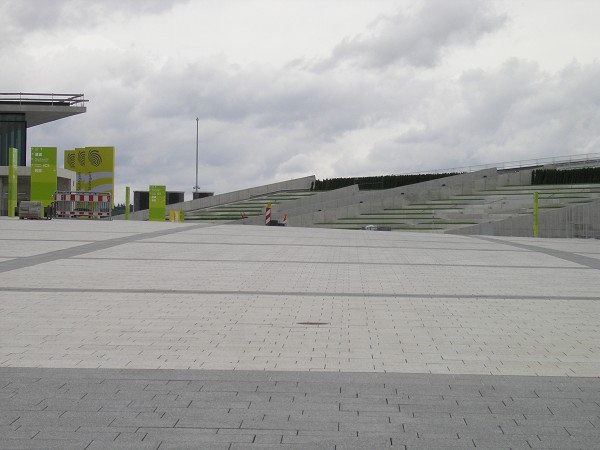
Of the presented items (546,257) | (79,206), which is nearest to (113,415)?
(546,257)

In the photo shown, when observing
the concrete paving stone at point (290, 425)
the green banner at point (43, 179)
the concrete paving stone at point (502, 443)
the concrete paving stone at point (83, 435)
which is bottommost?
the concrete paving stone at point (83, 435)

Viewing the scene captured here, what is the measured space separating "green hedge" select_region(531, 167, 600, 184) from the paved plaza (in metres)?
45.3

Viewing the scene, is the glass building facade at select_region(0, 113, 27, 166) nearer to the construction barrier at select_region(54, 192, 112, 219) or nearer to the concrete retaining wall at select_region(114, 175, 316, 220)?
the concrete retaining wall at select_region(114, 175, 316, 220)

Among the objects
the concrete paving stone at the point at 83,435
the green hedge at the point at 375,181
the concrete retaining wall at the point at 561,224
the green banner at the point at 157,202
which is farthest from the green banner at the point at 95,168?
the concrete paving stone at the point at 83,435

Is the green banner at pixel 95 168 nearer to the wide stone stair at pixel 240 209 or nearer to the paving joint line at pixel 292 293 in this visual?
the wide stone stair at pixel 240 209

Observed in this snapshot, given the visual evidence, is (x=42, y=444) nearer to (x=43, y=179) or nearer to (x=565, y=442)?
(x=565, y=442)

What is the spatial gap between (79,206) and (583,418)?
38.5 metres

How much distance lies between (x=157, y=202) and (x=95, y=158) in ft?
21.4

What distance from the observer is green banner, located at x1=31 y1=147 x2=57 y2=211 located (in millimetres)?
43812

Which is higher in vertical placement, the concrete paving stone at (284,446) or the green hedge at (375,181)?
the green hedge at (375,181)

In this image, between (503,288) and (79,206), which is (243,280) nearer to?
(503,288)

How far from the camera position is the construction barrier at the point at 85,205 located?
3966cm

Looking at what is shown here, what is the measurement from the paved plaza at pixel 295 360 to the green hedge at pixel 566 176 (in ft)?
149

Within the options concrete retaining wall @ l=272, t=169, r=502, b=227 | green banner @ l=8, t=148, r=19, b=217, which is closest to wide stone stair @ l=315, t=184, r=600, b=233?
concrete retaining wall @ l=272, t=169, r=502, b=227
